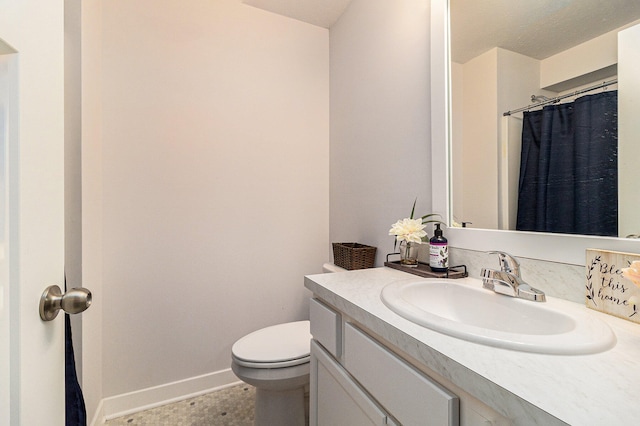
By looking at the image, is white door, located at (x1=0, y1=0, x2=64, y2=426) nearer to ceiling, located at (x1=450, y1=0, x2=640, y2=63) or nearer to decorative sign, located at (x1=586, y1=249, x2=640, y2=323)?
decorative sign, located at (x1=586, y1=249, x2=640, y2=323)

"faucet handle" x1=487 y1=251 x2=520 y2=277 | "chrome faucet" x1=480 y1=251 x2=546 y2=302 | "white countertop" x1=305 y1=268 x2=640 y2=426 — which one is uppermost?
"faucet handle" x1=487 y1=251 x2=520 y2=277

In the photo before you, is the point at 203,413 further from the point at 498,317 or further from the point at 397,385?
the point at 498,317

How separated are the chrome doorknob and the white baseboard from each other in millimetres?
1347

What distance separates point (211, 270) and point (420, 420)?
1401mm

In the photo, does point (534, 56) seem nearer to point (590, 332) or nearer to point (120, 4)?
point (590, 332)

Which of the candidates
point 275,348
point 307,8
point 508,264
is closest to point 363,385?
point 508,264

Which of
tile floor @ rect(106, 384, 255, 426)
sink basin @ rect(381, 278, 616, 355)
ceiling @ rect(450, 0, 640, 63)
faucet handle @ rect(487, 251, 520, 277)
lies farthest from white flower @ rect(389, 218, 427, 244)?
tile floor @ rect(106, 384, 255, 426)

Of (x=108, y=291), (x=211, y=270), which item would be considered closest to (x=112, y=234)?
(x=108, y=291)

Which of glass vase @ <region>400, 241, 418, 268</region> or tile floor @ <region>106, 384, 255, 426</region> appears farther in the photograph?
tile floor @ <region>106, 384, 255, 426</region>

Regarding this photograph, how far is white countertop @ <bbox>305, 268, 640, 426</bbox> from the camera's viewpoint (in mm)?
353

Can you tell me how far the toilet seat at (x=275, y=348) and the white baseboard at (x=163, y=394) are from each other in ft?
1.77

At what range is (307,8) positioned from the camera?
180 centimetres

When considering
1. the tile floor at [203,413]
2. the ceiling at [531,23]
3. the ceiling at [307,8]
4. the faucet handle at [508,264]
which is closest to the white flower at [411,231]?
the faucet handle at [508,264]

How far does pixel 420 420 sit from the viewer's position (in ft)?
1.79
